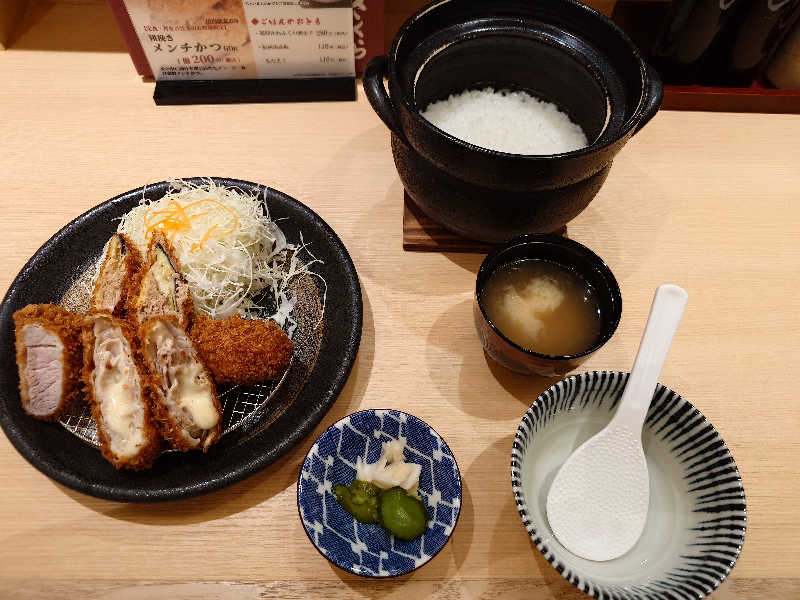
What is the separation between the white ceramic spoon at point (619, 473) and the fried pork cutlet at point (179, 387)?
0.75 m

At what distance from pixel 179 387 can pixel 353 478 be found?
45 centimetres

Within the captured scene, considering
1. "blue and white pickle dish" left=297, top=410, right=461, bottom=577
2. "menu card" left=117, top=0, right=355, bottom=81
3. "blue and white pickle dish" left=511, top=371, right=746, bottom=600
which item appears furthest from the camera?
"menu card" left=117, top=0, right=355, bottom=81

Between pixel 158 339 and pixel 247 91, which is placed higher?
pixel 247 91

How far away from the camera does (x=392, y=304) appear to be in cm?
154

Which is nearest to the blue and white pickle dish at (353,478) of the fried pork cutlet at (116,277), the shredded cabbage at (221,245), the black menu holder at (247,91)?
the shredded cabbage at (221,245)

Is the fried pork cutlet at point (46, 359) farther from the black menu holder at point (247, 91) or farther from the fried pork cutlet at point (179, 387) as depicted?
the black menu holder at point (247, 91)

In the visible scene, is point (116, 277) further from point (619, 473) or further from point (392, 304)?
point (619, 473)

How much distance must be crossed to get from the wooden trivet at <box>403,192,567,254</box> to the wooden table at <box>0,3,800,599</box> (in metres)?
0.03

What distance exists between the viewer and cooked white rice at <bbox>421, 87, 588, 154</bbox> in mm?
1478

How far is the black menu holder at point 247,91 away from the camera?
190 centimetres

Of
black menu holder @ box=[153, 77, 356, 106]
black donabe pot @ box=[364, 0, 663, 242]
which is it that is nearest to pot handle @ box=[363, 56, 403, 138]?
black donabe pot @ box=[364, 0, 663, 242]

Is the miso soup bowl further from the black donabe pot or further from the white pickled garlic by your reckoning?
the white pickled garlic

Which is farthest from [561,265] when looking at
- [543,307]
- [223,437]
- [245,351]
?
[223,437]

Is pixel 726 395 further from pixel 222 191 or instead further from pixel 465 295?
pixel 222 191
